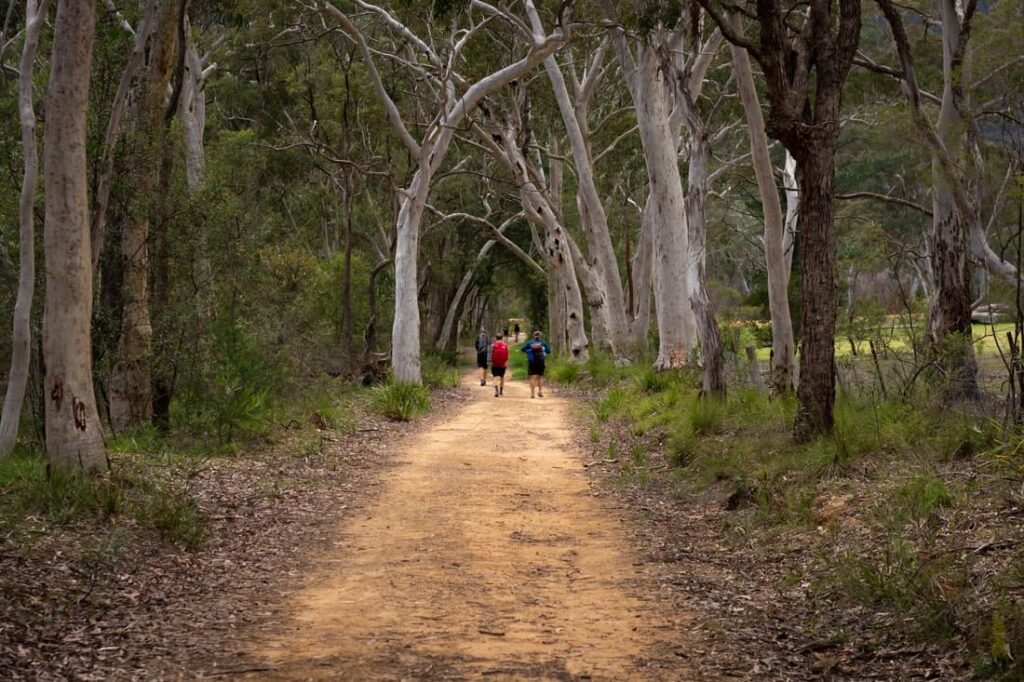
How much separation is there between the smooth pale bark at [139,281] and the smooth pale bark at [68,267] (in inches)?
157

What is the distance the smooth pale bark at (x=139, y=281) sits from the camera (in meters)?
13.1

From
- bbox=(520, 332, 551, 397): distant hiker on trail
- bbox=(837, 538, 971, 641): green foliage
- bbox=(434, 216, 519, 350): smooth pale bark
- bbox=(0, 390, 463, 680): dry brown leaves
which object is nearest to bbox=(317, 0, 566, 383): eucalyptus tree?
bbox=(520, 332, 551, 397): distant hiker on trail

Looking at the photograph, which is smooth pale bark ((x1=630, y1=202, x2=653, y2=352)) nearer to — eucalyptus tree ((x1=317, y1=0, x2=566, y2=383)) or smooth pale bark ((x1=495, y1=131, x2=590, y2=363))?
smooth pale bark ((x1=495, y1=131, x2=590, y2=363))

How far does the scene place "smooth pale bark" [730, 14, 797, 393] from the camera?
1297cm

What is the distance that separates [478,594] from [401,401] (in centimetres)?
1252

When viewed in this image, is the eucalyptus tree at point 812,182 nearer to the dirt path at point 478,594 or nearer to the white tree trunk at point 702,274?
the dirt path at point 478,594

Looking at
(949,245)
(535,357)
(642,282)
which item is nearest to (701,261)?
(949,245)

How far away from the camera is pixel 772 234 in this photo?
42.9 feet

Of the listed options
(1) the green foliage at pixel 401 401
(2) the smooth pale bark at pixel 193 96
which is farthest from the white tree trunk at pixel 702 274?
(2) the smooth pale bark at pixel 193 96

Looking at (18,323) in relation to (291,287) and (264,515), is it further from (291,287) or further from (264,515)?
(291,287)

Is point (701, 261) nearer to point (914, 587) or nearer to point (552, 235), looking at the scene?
point (914, 587)

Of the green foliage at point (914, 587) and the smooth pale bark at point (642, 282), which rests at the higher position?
the smooth pale bark at point (642, 282)

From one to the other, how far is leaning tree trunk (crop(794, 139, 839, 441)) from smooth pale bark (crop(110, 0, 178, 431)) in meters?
7.78

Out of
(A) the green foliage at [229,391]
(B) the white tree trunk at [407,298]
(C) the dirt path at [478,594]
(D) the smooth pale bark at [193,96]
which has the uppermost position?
(D) the smooth pale bark at [193,96]
